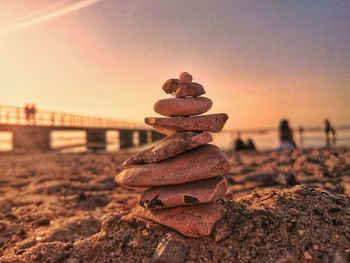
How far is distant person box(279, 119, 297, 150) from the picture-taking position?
63.1 ft

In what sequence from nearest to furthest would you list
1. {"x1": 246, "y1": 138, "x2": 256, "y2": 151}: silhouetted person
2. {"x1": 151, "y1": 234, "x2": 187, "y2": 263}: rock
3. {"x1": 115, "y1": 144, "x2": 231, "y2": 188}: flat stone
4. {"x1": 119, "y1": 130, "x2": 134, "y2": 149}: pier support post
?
{"x1": 151, "y1": 234, "x2": 187, "y2": 263}: rock
{"x1": 115, "y1": 144, "x2": 231, "y2": 188}: flat stone
{"x1": 246, "y1": 138, "x2": 256, "y2": 151}: silhouetted person
{"x1": 119, "y1": 130, "x2": 134, "y2": 149}: pier support post

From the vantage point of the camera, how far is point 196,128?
5.11 metres

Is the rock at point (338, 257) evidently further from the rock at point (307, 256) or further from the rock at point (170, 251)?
the rock at point (170, 251)

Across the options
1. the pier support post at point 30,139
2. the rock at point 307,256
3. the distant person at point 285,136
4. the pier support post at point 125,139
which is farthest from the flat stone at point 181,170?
the pier support post at point 125,139

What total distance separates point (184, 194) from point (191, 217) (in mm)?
336

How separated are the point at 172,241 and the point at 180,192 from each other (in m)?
0.67

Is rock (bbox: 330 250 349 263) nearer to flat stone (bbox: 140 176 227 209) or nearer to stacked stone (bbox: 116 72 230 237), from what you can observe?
stacked stone (bbox: 116 72 230 237)

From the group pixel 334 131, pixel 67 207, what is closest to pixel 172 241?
pixel 67 207

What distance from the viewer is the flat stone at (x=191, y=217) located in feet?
14.9

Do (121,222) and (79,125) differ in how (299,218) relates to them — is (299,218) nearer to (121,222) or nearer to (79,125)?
(121,222)

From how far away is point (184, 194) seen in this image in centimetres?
464

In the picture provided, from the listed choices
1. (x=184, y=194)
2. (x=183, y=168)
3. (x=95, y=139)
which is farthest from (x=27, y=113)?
(x=184, y=194)

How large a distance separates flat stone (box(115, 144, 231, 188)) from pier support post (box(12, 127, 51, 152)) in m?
23.0

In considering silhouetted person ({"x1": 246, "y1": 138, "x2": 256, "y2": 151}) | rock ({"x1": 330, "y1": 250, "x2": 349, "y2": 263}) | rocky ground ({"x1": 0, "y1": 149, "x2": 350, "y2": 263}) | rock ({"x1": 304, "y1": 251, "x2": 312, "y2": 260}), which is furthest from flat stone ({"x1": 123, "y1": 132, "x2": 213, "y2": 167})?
silhouetted person ({"x1": 246, "y1": 138, "x2": 256, "y2": 151})
